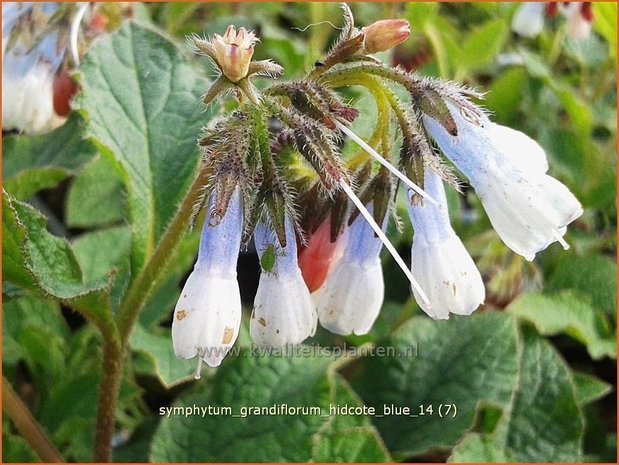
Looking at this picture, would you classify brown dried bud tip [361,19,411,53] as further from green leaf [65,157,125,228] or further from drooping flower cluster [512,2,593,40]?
drooping flower cluster [512,2,593,40]

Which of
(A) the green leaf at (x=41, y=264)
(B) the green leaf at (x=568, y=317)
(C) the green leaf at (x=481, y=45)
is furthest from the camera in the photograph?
(C) the green leaf at (x=481, y=45)

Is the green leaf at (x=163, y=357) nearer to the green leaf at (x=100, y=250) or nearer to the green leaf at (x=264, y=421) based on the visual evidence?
the green leaf at (x=264, y=421)

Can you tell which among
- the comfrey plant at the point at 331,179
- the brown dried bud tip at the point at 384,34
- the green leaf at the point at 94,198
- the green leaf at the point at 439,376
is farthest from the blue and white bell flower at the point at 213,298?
the green leaf at the point at 94,198

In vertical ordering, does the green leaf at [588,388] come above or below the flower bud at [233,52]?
below

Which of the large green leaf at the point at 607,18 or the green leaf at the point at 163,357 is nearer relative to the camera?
the green leaf at the point at 163,357

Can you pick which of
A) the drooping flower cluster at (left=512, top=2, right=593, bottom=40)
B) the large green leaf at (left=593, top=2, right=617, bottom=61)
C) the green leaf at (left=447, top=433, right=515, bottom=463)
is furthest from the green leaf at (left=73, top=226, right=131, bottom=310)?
the large green leaf at (left=593, top=2, right=617, bottom=61)

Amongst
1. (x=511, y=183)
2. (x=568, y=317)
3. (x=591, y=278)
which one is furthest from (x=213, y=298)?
(x=591, y=278)

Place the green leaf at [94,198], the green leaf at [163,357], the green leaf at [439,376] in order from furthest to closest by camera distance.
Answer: the green leaf at [94,198] → the green leaf at [439,376] → the green leaf at [163,357]
